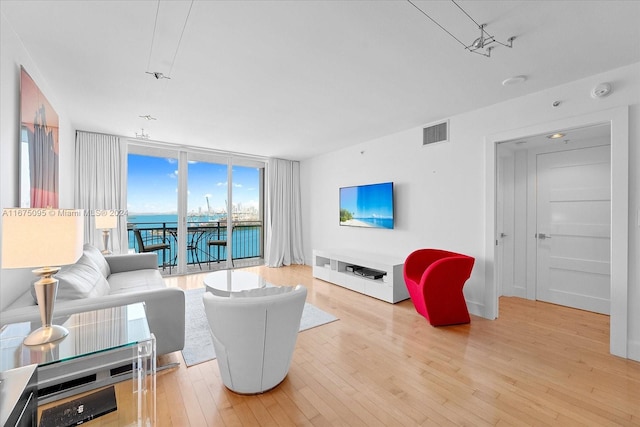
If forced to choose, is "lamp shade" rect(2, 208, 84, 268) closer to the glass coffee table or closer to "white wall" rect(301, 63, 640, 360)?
the glass coffee table

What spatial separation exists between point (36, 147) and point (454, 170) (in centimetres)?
427

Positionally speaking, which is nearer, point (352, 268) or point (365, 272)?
point (365, 272)

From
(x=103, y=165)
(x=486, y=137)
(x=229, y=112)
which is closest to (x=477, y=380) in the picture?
(x=486, y=137)

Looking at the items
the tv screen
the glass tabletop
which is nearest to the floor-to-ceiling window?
the tv screen

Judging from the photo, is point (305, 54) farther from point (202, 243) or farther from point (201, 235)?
point (202, 243)

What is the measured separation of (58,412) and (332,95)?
3.08 m

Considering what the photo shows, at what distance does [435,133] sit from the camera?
146 inches

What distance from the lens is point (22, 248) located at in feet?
3.91

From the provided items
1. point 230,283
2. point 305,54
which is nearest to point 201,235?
point 230,283

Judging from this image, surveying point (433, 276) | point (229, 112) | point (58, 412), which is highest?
point (229, 112)

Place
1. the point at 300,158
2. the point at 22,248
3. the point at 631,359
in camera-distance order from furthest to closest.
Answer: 1. the point at 300,158
2. the point at 631,359
3. the point at 22,248

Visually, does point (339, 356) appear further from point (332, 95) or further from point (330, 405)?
point (332, 95)

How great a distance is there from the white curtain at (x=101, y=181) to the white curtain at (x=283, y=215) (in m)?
2.65

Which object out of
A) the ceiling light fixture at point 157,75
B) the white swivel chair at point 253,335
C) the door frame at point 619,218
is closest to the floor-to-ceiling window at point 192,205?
the ceiling light fixture at point 157,75
